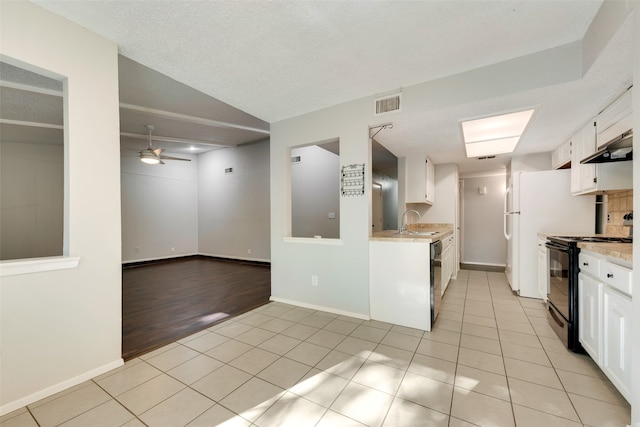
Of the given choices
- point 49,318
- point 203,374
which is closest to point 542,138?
point 203,374

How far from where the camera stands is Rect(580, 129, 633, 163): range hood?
2.11m

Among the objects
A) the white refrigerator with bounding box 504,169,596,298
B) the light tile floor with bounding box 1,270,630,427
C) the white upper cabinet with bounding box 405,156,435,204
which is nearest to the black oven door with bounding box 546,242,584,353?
the light tile floor with bounding box 1,270,630,427

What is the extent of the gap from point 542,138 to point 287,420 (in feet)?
13.8

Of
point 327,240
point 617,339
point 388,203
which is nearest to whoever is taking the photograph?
point 617,339

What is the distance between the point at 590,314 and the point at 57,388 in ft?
12.4

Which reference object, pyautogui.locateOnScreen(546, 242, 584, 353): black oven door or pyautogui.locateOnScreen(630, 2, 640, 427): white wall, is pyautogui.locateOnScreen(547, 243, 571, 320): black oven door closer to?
pyautogui.locateOnScreen(546, 242, 584, 353): black oven door

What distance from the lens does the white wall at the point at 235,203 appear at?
20.6 feet

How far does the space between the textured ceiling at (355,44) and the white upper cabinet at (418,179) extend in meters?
1.51

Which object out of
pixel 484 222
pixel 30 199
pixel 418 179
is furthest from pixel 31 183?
pixel 484 222

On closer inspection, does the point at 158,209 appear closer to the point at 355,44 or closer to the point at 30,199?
the point at 30,199

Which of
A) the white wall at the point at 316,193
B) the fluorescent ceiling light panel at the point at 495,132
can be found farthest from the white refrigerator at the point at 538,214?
the white wall at the point at 316,193

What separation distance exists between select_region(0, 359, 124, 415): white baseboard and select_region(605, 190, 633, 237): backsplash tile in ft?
16.4

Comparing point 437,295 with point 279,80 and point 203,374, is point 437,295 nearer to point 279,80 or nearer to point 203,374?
point 203,374

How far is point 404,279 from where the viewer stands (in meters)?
2.71
